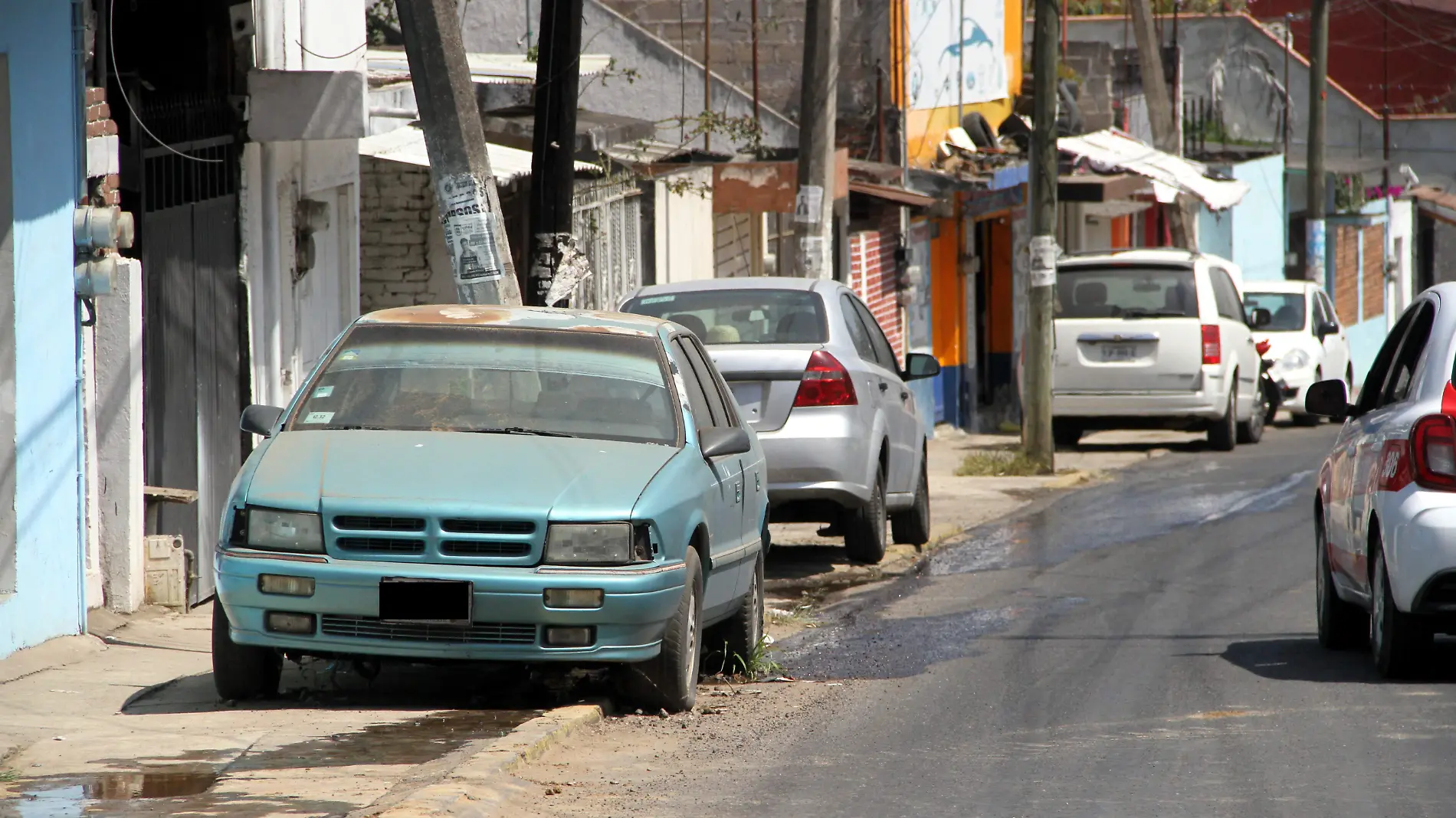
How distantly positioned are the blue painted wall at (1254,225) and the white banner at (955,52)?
396 inches

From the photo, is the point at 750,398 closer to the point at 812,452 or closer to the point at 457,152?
the point at 812,452

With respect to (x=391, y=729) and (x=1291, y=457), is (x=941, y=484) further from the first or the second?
(x=391, y=729)

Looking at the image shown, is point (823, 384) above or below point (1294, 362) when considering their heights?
above

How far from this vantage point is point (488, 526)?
7.22 m

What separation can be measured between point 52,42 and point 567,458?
3.39 metres

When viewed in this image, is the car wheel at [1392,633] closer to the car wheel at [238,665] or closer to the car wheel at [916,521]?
the car wheel at [238,665]

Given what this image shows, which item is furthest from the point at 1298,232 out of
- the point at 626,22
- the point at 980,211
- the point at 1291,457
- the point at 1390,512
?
the point at 1390,512

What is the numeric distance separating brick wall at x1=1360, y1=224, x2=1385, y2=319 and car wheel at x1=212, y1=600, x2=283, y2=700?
41598 millimetres

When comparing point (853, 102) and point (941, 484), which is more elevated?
point (853, 102)

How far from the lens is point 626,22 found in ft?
69.4

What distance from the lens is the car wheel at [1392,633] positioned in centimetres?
828

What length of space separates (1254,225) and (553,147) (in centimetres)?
3229

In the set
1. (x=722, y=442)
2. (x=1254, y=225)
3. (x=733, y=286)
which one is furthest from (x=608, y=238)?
(x=1254, y=225)

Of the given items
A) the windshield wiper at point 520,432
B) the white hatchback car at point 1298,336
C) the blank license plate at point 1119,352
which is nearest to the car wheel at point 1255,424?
the white hatchback car at point 1298,336
